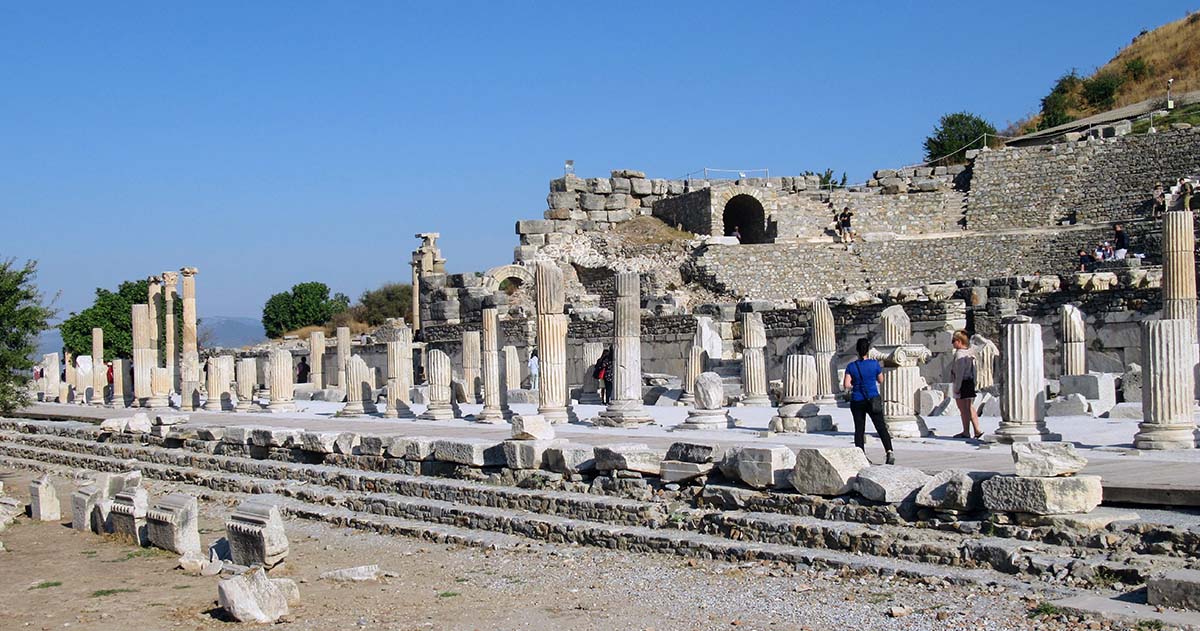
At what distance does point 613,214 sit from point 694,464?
3369cm

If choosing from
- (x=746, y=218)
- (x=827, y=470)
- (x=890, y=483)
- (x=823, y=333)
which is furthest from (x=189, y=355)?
(x=890, y=483)

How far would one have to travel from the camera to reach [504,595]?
31.7ft

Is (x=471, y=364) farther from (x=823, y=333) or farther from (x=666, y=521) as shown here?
(x=666, y=521)

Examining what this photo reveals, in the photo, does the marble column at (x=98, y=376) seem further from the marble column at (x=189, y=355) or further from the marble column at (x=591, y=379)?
the marble column at (x=591, y=379)

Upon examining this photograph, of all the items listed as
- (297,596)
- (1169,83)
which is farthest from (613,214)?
(297,596)

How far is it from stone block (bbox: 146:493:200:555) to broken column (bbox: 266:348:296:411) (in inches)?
537

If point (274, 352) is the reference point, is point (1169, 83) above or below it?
above

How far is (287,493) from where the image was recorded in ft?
52.0

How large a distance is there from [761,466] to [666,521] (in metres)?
1.01

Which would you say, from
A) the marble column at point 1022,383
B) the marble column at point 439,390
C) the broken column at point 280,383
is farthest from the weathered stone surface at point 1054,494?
the broken column at point 280,383

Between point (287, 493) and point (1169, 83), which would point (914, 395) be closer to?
point (287, 493)

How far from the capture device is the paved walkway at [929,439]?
9.08m

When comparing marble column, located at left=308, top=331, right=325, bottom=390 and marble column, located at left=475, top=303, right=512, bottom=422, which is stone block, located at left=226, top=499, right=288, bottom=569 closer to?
marble column, located at left=475, top=303, right=512, bottom=422

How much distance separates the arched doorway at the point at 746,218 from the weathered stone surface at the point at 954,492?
1309 inches
